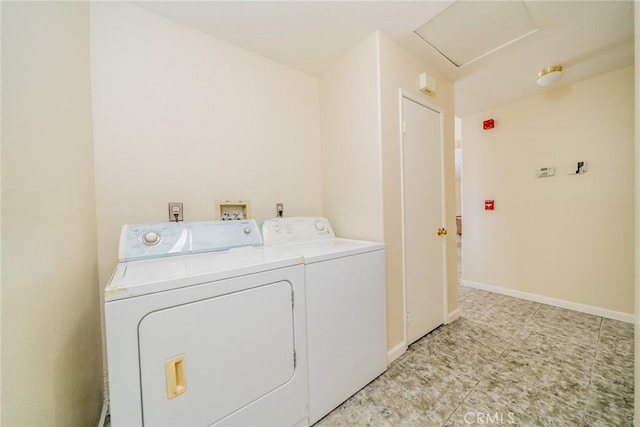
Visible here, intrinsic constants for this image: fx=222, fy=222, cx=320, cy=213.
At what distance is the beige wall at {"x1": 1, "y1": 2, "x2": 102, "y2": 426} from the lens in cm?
61

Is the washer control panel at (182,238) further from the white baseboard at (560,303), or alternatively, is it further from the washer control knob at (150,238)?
the white baseboard at (560,303)

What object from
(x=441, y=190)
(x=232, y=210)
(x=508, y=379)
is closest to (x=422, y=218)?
(x=441, y=190)

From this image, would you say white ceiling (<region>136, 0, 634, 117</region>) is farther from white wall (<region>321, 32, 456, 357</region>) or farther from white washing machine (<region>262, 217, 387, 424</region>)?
white washing machine (<region>262, 217, 387, 424</region>)

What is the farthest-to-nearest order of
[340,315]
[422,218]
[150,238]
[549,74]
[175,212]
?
1. [549,74]
2. [422,218]
3. [175,212]
4. [340,315]
5. [150,238]

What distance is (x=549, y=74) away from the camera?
6.71 ft

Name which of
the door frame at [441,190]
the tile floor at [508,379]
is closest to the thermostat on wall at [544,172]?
the door frame at [441,190]

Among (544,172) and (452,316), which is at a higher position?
(544,172)

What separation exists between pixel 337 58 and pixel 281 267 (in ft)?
5.90

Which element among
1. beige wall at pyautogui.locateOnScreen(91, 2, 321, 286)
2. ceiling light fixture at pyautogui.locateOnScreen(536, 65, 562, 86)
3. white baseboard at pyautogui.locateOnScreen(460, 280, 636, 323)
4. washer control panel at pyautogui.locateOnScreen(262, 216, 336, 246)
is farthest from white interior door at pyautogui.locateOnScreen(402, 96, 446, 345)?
white baseboard at pyautogui.locateOnScreen(460, 280, 636, 323)

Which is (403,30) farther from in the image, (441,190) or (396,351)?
(396,351)

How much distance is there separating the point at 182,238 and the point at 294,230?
71cm

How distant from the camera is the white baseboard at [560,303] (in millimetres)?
2119

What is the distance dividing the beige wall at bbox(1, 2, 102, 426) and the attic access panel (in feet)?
6.56

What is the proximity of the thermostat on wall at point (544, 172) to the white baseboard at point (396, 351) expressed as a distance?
251cm
